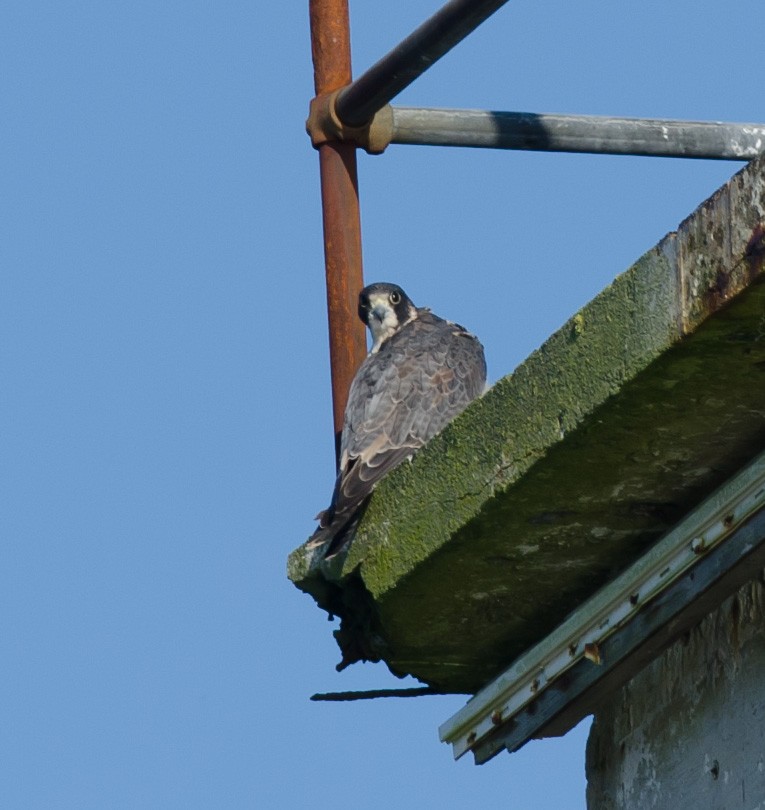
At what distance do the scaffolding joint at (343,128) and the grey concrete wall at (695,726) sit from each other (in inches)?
68.0

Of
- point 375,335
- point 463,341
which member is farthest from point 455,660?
point 375,335

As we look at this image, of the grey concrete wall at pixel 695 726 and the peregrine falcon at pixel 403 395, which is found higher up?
the peregrine falcon at pixel 403 395

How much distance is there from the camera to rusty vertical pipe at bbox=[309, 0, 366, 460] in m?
4.45

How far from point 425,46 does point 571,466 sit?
1466 millimetres

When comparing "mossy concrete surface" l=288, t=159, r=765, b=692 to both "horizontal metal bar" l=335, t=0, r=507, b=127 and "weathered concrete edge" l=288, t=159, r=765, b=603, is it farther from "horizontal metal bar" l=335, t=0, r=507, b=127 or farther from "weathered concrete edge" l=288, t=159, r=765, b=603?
"horizontal metal bar" l=335, t=0, r=507, b=127

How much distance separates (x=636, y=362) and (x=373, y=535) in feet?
2.83

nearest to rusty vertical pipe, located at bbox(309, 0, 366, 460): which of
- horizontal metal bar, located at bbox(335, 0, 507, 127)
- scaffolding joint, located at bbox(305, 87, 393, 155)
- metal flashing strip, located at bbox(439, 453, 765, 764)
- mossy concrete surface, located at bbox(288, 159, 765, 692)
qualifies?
scaffolding joint, located at bbox(305, 87, 393, 155)

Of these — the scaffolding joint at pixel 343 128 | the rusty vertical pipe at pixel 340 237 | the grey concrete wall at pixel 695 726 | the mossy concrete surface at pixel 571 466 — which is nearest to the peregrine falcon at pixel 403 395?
the rusty vertical pipe at pixel 340 237

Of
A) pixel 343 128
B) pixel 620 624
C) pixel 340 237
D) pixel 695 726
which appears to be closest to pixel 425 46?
pixel 343 128

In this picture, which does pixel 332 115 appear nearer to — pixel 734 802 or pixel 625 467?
pixel 625 467

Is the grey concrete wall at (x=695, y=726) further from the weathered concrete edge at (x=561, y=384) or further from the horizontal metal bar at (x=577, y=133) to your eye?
the horizontal metal bar at (x=577, y=133)

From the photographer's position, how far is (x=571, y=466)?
9.07ft

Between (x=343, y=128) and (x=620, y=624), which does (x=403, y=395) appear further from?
(x=620, y=624)

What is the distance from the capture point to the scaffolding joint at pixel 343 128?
438 cm
